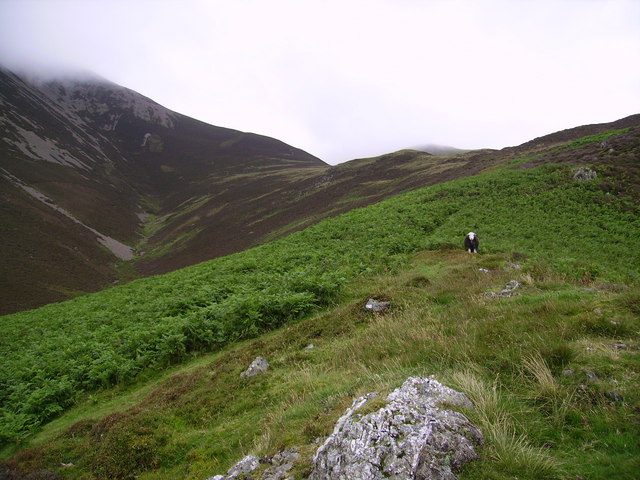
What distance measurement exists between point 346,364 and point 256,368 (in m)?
2.70

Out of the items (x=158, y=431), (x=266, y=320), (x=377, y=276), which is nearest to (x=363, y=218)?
(x=377, y=276)

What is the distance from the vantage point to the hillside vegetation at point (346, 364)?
4.37 metres

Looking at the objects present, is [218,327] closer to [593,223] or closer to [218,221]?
[593,223]

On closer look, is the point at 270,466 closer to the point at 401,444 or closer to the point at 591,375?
the point at 401,444

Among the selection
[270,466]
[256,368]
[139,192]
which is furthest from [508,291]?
[139,192]

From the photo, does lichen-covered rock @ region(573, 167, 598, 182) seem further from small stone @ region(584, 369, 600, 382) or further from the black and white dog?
small stone @ region(584, 369, 600, 382)

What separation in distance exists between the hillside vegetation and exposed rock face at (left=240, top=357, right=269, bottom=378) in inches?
10.7

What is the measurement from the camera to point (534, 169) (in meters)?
32.9

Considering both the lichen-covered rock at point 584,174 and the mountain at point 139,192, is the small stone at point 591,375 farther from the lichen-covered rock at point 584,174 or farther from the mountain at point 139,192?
the mountain at point 139,192

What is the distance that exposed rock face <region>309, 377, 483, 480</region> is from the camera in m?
3.52

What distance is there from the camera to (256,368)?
9.29 meters

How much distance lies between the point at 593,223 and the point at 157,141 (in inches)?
7323

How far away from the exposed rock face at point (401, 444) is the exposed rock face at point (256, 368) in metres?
5.26

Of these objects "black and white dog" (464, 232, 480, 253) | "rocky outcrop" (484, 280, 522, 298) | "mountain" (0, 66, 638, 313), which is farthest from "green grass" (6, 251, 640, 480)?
"mountain" (0, 66, 638, 313)
